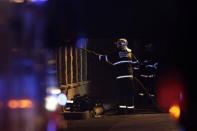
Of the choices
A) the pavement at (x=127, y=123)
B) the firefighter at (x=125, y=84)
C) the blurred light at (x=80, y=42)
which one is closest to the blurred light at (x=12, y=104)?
the blurred light at (x=80, y=42)

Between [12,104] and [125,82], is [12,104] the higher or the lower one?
the lower one

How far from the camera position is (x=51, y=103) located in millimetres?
7562

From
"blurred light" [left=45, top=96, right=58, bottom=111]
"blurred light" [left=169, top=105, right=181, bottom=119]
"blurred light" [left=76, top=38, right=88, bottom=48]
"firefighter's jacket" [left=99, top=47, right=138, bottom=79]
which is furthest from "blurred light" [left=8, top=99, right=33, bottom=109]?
"firefighter's jacket" [left=99, top=47, right=138, bottom=79]

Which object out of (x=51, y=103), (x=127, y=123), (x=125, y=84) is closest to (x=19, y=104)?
(x=51, y=103)

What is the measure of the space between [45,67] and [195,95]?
1.60 meters

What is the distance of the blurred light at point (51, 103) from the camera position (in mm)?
7364

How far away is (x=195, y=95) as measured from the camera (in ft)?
24.4

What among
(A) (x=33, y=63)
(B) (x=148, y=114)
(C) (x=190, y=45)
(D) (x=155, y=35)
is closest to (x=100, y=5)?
(D) (x=155, y=35)

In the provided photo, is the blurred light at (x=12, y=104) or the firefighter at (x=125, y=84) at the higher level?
the firefighter at (x=125, y=84)

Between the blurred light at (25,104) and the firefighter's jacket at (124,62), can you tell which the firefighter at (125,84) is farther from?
the blurred light at (25,104)

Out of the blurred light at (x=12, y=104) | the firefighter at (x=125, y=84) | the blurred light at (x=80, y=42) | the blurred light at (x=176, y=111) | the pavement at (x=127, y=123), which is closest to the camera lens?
the blurred light at (x=12, y=104)

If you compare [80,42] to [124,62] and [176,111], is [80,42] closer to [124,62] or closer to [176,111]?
[124,62]

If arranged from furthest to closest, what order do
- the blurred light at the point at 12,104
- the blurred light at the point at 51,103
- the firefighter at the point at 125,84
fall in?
the firefighter at the point at 125,84 < the blurred light at the point at 51,103 < the blurred light at the point at 12,104

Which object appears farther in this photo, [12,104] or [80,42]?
[80,42]
